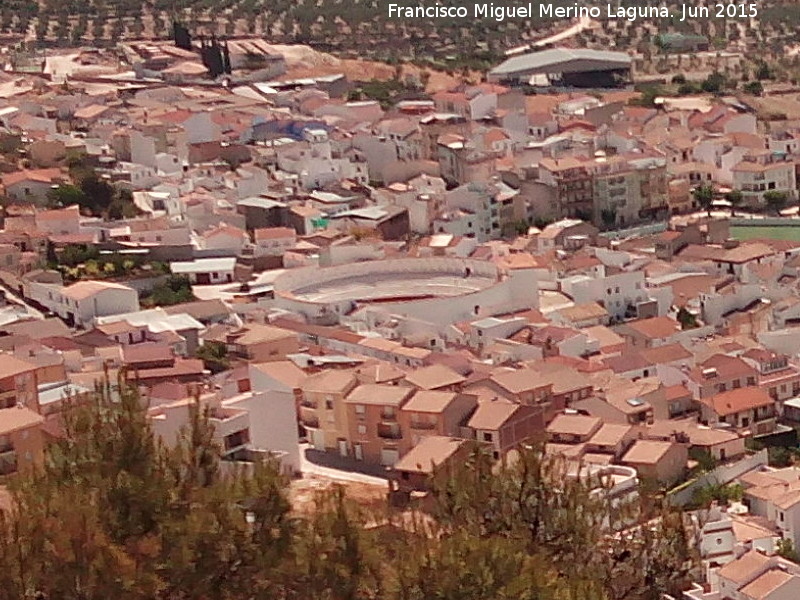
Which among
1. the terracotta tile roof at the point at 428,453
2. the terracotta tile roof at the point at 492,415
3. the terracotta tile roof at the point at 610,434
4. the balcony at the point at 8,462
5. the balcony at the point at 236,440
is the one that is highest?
the balcony at the point at 8,462

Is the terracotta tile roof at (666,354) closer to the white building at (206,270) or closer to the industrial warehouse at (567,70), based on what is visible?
the white building at (206,270)

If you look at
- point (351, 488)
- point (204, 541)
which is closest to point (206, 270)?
point (351, 488)

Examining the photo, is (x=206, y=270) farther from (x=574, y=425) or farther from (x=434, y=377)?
(x=574, y=425)

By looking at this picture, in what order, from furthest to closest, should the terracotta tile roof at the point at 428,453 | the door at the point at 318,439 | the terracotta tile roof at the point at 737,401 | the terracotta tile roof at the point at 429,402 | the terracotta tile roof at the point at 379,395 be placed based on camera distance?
the terracotta tile roof at the point at 737,401 < the door at the point at 318,439 < the terracotta tile roof at the point at 379,395 < the terracotta tile roof at the point at 429,402 < the terracotta tile roof at the point at 428,453

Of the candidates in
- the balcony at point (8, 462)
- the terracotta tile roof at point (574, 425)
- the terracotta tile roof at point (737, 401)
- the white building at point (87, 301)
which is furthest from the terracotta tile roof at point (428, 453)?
the white building at point (87, 301)

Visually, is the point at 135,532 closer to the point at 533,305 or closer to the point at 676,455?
the point at 676,455

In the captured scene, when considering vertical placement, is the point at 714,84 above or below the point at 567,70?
below
